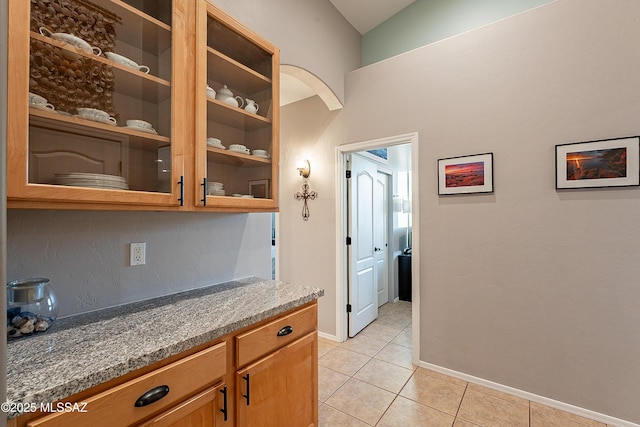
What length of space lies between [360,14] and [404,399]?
3.66m

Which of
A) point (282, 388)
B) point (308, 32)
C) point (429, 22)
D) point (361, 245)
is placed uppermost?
point (429, 22)

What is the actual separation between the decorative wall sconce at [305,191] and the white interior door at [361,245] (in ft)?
1.49

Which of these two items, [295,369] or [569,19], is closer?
[295,369]

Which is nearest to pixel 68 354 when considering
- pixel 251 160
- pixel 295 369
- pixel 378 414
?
pixel 295 369

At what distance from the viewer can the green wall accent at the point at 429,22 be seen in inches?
103

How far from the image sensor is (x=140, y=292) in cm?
145

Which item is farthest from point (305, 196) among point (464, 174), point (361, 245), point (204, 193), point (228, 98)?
point (204, 193)

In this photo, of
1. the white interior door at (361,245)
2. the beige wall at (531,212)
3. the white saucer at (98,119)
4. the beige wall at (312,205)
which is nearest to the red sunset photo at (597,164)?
the beige wall at (531,212)

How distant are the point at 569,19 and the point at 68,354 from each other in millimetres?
3296

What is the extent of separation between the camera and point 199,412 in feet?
3.46

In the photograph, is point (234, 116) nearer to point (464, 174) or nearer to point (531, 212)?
point (464, 174)

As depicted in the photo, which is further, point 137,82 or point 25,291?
point 137,82

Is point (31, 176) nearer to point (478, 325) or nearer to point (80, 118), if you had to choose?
point (80, 118)

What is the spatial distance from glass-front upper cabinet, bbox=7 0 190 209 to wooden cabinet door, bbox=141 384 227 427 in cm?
79
